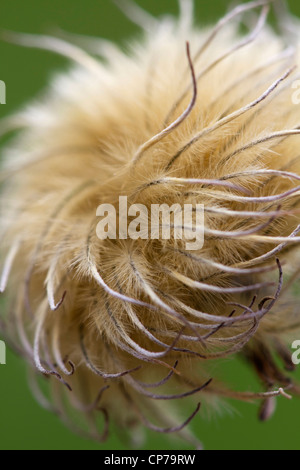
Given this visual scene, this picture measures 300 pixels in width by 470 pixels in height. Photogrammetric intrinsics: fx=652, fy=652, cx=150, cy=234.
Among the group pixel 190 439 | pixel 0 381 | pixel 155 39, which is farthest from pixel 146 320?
pixel 0 381

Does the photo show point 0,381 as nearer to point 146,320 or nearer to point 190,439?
point 190,439

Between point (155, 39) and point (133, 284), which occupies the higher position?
point (155, 39)

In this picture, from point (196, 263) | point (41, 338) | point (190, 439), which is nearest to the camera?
point (196, 263)

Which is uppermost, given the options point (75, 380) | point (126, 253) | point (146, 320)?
point (126, 253)

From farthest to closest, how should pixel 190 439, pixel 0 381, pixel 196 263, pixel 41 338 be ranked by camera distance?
pixel 0 381 → pixel 190 439 → pixel 41 338 → pixel 196 263

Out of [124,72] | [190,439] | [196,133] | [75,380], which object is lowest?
[190,439]

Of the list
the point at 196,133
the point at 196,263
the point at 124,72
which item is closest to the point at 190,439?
the point at 196,263

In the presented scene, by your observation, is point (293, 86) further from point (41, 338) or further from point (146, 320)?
point (41, 338)

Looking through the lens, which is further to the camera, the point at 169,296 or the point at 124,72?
the point at 124,72

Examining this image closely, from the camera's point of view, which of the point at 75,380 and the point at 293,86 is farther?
the point at 75,380
